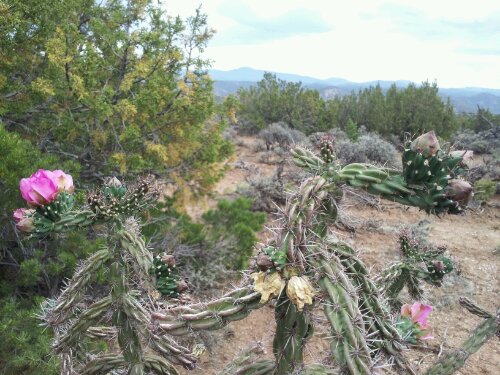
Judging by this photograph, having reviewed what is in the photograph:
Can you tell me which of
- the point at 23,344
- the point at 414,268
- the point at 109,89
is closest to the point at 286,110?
the point at 109,89

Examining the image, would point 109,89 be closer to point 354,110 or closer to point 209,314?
point 209,314

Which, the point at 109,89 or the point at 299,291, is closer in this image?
the point at 299,291

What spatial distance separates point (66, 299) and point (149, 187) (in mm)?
648

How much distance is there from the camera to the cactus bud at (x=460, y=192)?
1.21 meters

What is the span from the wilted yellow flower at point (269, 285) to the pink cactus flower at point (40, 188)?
978mm

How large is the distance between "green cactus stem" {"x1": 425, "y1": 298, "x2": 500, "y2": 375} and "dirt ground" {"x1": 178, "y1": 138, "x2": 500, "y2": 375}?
0.11 meters

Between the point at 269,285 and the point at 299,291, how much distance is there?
10 cm

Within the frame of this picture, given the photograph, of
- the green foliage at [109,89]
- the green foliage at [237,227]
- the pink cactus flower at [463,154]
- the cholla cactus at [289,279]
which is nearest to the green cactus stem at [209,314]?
the cholla cactus at [289,279]

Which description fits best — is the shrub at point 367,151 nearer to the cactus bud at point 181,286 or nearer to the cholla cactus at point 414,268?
the cholla cactus at point 414,268

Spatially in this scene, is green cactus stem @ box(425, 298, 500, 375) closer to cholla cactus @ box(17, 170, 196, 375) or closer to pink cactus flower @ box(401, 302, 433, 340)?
pink cactus flower @ box(401, 302, 433, 340)

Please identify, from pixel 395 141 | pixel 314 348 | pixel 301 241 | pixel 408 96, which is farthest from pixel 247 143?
pixel 301 241

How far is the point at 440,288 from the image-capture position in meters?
5.38

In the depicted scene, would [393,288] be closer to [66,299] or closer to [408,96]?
[66,299]

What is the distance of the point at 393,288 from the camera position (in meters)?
2.67
